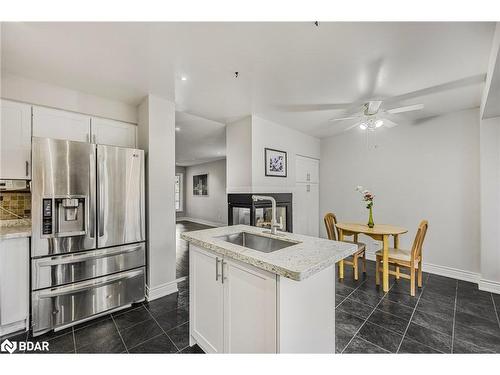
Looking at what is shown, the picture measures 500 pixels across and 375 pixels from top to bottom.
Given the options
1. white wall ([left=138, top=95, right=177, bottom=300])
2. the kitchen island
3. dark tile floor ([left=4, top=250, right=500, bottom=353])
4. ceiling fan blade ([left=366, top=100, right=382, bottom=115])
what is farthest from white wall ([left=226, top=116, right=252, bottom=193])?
the kitchen island

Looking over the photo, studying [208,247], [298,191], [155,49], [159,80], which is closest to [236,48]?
[155,49]

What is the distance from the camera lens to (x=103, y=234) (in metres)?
2.22

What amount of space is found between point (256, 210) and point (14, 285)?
2728 millimetres

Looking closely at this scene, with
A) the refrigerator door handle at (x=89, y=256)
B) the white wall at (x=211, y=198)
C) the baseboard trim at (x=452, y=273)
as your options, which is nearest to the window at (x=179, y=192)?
the white wall at (x=211, y=198)

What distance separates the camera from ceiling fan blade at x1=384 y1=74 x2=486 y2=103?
221 centimetres

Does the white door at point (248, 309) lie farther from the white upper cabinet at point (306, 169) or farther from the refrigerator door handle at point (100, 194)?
the white upper cabinet at point (306, 169)

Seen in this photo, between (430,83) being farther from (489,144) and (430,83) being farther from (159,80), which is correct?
(159,80)

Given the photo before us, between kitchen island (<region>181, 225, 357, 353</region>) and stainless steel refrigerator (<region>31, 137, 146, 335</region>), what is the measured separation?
42.5 inches

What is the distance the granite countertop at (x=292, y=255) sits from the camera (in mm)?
1050

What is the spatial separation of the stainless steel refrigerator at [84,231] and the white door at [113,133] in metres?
0.51

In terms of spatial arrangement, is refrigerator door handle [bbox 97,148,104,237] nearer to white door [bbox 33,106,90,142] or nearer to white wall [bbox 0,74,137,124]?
white door [bbox 33,106,90,142]

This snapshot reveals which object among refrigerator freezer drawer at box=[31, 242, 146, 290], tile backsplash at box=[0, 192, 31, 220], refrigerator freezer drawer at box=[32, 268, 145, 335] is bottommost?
refrigerator freezer drawer at box=[32, 268, 145, 335]

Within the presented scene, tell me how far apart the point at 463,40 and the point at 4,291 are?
4.30m

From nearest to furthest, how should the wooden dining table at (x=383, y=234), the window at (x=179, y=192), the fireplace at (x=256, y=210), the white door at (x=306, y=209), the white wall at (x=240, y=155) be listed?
the wooden dining table at (x=383, y=234), the fireplace at (x=256, y=210), the white wall at (x=240, y=155), the white door at (x=306, y=209), the window at (x=179, y=192)
